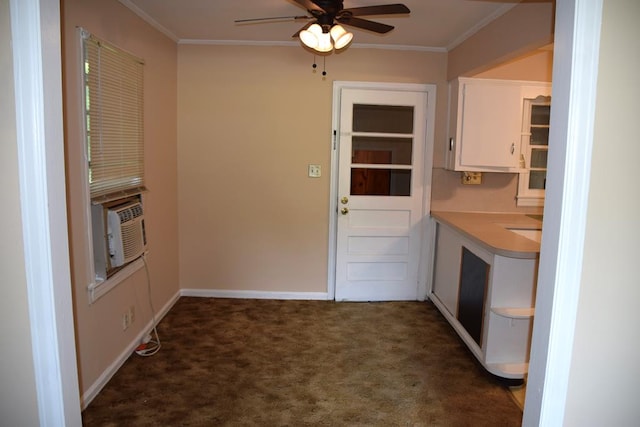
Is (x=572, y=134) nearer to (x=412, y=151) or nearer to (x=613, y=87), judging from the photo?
(x=613, y=87)

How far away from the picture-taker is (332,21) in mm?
2547

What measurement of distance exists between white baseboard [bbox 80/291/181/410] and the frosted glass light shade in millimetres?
2485

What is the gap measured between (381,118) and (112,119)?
2.35m

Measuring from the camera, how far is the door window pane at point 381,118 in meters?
4.10

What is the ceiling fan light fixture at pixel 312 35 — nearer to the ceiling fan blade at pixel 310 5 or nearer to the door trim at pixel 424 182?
the ceiling fan blade at pixel 310 5

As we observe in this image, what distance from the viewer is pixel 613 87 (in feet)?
3.98

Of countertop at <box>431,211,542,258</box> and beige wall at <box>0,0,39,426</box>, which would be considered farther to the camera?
countertop at <box>431,211,542,258</box>

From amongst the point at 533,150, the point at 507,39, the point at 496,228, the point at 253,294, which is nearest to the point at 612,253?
the point at 507,39

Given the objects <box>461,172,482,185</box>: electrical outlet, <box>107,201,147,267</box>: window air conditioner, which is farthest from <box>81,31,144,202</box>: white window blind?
<box>461,172,482,185</box>: electrical outlet

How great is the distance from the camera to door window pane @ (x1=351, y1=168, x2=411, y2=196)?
4160 millimetres

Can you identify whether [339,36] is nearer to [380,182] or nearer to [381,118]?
[381,118]

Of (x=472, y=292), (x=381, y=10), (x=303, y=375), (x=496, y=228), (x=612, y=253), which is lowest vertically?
(x=303, y=375)

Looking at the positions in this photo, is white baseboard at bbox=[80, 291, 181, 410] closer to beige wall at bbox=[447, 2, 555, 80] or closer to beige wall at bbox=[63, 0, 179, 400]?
beige wall at bbox=[63, 0, 179, 400]

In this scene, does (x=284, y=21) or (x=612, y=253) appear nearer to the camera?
(x=612, y=253)
